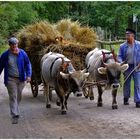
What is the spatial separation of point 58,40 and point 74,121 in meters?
4.71

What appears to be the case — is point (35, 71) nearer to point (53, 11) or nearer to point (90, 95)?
point (90, 95)

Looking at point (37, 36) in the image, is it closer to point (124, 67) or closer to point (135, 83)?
point (135, 83)

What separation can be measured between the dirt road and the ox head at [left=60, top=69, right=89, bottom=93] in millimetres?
674

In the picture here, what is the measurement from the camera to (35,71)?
55.7ft

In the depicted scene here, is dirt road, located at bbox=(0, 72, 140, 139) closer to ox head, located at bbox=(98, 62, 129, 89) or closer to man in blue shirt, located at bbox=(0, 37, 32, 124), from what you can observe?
man in blue shirt, located at bbox=(0, 37, 32, 124)

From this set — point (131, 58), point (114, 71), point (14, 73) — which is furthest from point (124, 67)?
point (14, 73)

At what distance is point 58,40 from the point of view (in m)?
16.0

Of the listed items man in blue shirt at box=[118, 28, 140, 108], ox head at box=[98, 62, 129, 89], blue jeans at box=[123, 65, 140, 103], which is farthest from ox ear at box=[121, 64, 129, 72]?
blue jeans at box=[123, 65, 140, 103]

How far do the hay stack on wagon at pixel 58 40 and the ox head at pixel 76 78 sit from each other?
2.91 m

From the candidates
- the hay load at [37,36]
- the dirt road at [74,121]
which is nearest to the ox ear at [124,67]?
→ the dirt road at [74,121]

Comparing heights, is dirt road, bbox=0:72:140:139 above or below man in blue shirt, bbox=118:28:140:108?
below

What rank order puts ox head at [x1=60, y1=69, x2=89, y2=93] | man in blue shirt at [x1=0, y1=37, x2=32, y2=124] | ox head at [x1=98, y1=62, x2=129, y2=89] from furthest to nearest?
ox head at [x1=98, y1=62, x2=129, y2=89] → ox head at [x1=60, y1=69, x2=89, y2=93] → man in blue shirt at [x1=0, y1=37, x2=32, y2=124]

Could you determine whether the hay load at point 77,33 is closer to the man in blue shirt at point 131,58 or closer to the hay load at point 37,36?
the hay load at point 37,36

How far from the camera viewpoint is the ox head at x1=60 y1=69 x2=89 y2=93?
499 inches
